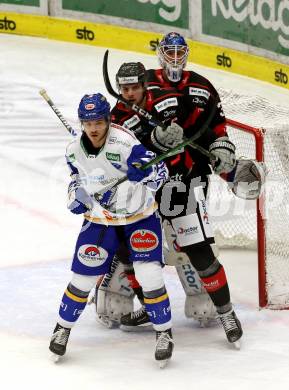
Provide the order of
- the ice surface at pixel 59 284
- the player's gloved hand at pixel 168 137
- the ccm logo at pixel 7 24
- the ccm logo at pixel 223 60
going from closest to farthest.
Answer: the ice surface at pixel 59 284 → the player's gloved hand at pixel 168 137 → the ccm logo at pixel 7 24 → the ccm logo at pixel 223 60

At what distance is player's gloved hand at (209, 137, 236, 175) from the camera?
14.1 ft

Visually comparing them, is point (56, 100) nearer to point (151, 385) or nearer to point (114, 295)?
point (114, 295)

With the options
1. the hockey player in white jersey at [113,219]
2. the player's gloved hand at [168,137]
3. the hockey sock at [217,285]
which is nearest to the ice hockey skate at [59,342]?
the hockey player in white jersey at [113,219]

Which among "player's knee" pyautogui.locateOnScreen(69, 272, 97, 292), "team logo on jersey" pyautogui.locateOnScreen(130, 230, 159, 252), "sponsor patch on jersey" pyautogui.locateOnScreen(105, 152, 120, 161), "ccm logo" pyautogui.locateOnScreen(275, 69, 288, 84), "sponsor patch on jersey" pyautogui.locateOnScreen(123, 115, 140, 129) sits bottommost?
"ccm logo" pyautogui.locateOnScreen(275, 69, 288, 84)

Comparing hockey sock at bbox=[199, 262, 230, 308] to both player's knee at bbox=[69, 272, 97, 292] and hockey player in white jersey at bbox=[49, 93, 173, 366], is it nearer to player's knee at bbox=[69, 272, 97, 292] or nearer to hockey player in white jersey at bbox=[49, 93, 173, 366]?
hockey player in white jersey at bbox=[49, 93, 173, 366]

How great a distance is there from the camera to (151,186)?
13.0 ft

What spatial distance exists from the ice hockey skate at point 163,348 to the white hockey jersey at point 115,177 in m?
0.55

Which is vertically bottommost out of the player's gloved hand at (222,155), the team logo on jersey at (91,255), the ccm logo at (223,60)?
the ccm logo at (223,60)

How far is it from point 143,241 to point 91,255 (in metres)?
0.25

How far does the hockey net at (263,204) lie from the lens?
15.9 feet

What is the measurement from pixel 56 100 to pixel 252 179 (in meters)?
3.82

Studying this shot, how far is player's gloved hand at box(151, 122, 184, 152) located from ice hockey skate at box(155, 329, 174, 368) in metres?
0.88

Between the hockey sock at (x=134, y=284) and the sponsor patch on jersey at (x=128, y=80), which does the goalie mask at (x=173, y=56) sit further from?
the hockey sock at (x=134, y=284)

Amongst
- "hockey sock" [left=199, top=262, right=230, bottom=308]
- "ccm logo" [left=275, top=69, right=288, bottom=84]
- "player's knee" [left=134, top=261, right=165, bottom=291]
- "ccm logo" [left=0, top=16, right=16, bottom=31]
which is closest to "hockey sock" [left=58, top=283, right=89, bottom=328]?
"player's knee" [left=134, top=261, right=165, bottom=291]
